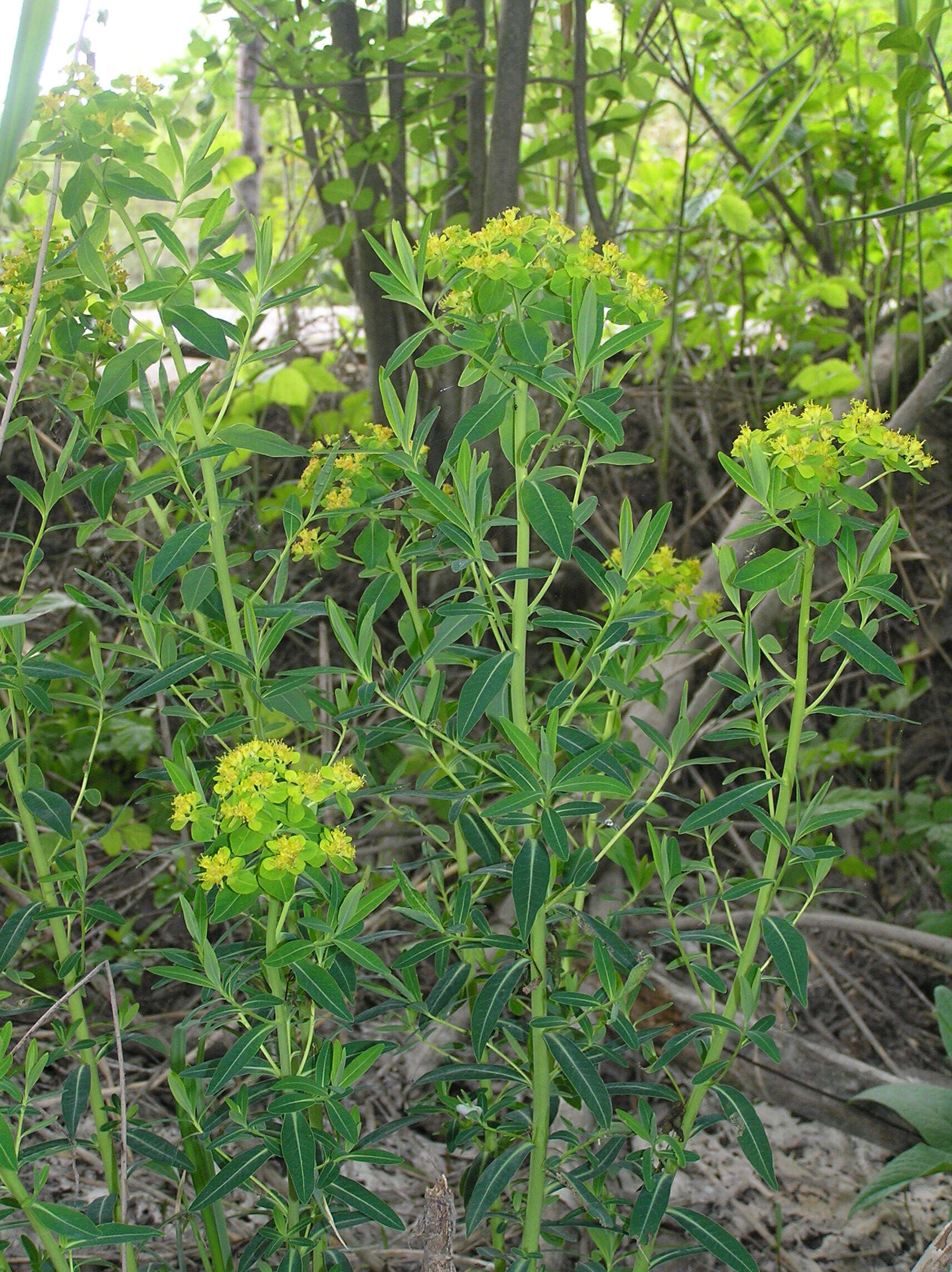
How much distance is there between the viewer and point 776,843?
3.70ft

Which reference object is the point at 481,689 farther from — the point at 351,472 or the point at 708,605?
the point at 708,605

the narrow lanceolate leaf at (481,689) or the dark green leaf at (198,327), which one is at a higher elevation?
the dark green leaf at (198,327)

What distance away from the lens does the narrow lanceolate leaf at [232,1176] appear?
3.40ft

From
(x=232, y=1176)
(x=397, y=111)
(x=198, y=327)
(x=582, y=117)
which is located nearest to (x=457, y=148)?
(x=397, y=111)

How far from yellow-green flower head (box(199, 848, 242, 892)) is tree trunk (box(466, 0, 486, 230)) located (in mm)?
1646

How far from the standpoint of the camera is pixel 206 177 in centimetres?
105

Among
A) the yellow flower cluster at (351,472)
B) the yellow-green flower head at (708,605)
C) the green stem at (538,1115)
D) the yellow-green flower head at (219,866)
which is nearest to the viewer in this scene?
the yellow-green flower head at (219,866)

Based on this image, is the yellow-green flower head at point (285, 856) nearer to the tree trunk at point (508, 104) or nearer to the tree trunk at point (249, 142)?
the tree trunk at point (508, 104)

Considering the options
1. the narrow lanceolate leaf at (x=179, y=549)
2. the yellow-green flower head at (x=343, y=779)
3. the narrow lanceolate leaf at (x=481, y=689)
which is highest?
the narrow lanceolate leaf at (x=179, y=549)

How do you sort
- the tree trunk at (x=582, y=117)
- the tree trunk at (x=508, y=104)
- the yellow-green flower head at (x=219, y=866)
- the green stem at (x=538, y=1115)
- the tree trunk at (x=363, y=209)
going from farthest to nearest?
the tree trunk at (x=363, y=209)
the tree trunk at (x=582, y=117)
the tree trunk at (x=508, y=104)
the green stem at (x=538, y=1115)
the yellow-green flower head at (x=219, y=866)

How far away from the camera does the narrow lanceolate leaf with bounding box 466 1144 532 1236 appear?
1076 millimetres

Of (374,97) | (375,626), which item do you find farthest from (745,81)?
(375,626)

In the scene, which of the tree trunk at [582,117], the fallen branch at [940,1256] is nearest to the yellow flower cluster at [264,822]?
the fallen branch at [940,1256]

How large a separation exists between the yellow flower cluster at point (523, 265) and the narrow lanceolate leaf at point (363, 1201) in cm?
90
